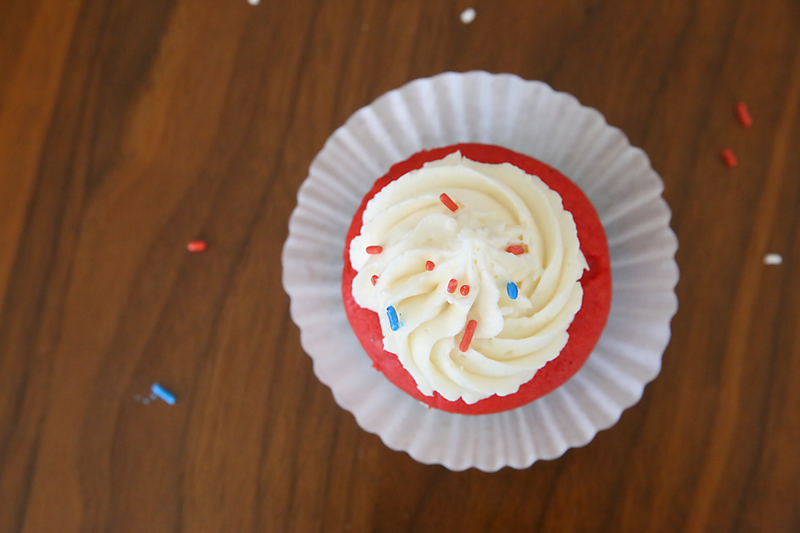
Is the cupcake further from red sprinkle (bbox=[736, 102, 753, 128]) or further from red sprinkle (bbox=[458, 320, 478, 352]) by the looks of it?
red sprinkle (bbox=[736, 102, 753, 128])

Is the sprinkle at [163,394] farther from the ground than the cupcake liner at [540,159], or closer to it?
closer to it

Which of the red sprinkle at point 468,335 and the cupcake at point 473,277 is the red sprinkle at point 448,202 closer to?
the cupcake at point 473,277

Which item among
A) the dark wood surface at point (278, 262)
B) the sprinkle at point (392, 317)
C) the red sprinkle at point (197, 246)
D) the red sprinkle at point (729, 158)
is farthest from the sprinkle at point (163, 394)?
the red sprinkle at point (729, 158)

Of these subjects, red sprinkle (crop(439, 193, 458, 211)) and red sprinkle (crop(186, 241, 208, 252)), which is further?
red sprinkle (crop(186, 241, 208, 252))

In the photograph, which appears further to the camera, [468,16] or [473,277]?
[468,16]

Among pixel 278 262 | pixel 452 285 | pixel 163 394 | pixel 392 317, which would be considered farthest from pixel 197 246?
pixel 452 285

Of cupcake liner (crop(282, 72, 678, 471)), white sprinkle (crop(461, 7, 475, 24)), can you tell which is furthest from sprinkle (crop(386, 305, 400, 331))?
white sprinkle (crop(461, 7, 475, 24))

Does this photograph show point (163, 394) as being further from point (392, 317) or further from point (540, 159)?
point (540, 159)
